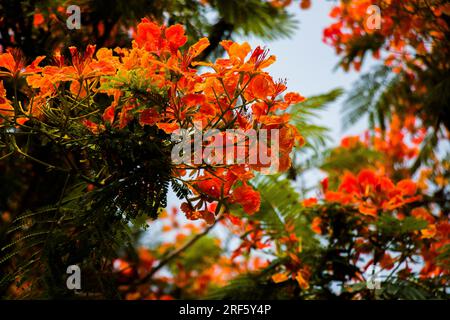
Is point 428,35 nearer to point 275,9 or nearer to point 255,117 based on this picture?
point 275,9

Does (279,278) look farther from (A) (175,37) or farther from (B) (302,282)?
(A) (175,37)

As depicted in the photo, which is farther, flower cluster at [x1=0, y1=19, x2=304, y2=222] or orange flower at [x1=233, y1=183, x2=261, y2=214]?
orange flower at [x1=233, y1=183, x2=261, y2=214]

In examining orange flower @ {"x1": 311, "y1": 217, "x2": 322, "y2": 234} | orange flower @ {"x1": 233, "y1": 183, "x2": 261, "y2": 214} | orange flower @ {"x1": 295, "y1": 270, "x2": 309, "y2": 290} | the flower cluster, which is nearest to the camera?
the flower cluster

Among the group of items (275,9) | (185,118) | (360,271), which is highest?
(275,9)

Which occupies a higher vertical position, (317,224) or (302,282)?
(317,224)

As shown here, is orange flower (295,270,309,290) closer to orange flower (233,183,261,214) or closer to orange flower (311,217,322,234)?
orange flower (311,217,322,234)

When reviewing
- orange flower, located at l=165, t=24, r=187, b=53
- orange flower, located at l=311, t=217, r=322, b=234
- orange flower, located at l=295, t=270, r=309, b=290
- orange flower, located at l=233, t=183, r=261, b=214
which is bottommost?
orange flower, located at l=295, t=270, r=309, b=290

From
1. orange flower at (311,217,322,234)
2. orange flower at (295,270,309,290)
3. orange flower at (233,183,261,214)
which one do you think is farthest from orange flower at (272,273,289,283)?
orange flower at (233,183,261,214)

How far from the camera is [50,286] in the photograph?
171cm

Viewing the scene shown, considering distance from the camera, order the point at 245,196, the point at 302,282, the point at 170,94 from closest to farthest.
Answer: the point at 170,94, the point at 245,196, the point at 302,282

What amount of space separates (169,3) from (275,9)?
2.97 ft

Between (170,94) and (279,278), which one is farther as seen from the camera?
(279,278)

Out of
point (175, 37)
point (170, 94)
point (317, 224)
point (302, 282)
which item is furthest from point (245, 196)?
point (317, 224)
